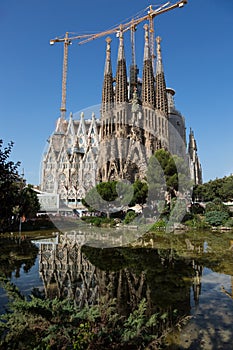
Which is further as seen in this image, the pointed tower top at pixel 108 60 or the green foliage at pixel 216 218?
the pointed tower top at pixel 108 60

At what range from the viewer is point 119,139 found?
32.4m

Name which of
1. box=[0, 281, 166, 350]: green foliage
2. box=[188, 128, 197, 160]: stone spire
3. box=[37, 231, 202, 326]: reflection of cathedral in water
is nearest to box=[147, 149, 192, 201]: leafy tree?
box=[37, 231, 202, 326]: reflection of cathedral in water

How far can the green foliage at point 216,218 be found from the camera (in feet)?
59.9

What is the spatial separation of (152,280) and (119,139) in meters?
27.3

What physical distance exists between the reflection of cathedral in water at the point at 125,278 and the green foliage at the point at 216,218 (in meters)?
10.3

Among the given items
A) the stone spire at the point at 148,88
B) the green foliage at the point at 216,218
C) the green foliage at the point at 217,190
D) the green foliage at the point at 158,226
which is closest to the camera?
the green foliage at the point at 158,226

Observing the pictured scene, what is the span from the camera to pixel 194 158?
42.4 metres

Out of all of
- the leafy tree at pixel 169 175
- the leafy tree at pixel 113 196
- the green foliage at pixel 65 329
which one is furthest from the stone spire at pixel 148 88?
the green foliage at pixel 65 329

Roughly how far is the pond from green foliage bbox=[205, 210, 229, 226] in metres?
8.56

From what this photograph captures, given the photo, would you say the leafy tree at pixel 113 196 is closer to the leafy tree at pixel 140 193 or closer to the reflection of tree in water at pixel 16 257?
the leafy tree at pixel 140 193

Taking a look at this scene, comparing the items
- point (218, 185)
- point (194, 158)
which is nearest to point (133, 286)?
point (218, 185)

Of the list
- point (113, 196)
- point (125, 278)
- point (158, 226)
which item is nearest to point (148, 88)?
point (113, 196)

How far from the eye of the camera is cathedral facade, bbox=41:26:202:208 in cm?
3247

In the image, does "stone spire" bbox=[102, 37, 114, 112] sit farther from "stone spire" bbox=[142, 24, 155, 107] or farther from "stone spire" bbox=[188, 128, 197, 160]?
"stone spire" bbox=[188, 128, 197, 160]
